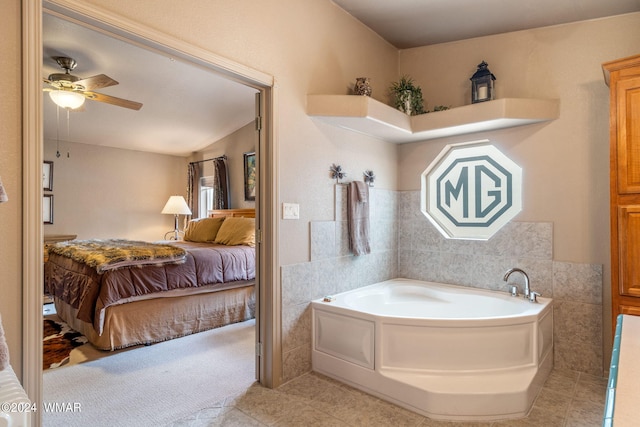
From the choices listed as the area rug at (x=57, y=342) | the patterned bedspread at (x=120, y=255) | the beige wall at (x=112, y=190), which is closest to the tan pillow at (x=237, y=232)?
the patterned bedspread at (x=120, y=255)

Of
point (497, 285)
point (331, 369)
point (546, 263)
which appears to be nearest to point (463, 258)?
point (497, 285)

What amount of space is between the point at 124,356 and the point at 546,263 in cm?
356

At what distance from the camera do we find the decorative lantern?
3033 mm

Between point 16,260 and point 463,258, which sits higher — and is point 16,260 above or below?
above

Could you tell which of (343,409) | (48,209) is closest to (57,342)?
(343,409)

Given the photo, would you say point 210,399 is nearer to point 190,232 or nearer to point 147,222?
point 190,232

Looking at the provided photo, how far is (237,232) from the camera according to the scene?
4637 millimetres

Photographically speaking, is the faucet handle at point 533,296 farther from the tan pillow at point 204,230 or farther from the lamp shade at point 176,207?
Answer: the lamp shade at point 176,207

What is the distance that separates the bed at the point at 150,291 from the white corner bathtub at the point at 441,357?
155cm

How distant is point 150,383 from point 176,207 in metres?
4.32

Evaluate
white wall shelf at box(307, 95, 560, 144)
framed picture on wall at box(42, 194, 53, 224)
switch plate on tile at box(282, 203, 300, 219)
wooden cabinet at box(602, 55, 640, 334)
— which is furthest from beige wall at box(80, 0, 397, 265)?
framed picture on wall at box(42, 194, 53, 224)

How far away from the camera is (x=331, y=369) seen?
261cm

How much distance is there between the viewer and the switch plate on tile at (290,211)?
99.4 inches

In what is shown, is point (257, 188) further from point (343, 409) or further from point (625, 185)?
point (625, 185)
